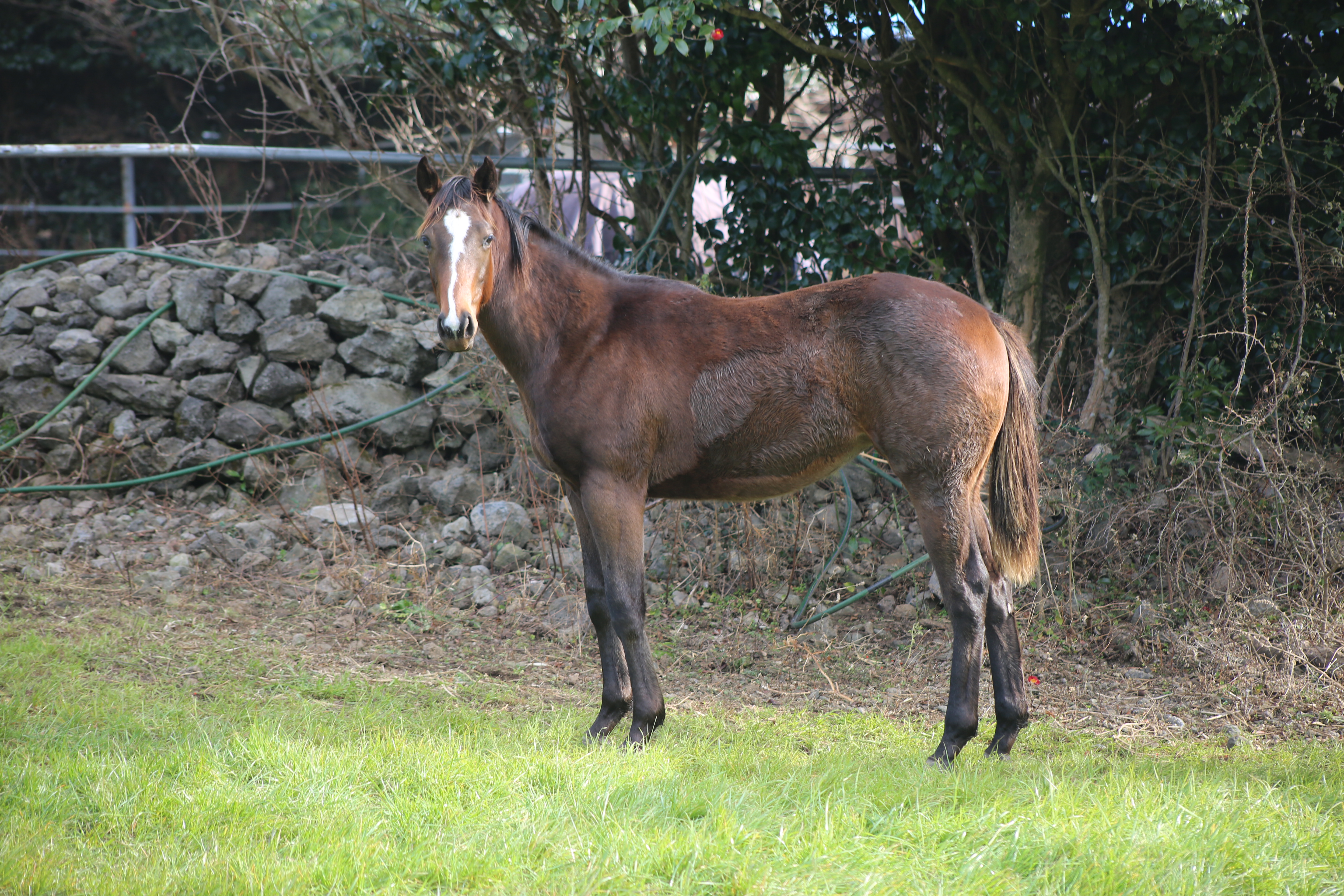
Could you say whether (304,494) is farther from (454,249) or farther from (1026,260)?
(1026,260)

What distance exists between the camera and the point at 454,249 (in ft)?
11.8

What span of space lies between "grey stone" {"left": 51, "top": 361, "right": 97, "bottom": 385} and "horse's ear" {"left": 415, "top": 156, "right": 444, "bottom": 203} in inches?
195

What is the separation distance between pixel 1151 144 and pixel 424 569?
16.0ft

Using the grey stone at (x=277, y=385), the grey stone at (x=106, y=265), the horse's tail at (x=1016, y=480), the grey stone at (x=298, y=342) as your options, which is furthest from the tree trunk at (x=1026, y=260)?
the grey stone at (x=106, y=265)

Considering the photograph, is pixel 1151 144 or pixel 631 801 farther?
pixel 1151 144

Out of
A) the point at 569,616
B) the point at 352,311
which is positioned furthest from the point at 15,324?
the point at 569,616

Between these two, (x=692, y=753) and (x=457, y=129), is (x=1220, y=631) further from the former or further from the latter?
(x=457, y=129)

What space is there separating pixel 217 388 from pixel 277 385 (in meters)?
0.50

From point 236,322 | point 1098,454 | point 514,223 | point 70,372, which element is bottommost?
point 70,372

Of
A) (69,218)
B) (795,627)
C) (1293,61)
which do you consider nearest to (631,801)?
(795,627)

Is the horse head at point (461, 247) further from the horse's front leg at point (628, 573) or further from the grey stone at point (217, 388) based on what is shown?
the grey stone at point (217, 388)

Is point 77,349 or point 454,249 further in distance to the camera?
point 77,349

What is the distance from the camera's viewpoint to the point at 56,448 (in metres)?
7.25

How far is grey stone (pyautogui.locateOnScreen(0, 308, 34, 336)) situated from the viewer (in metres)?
7.68
